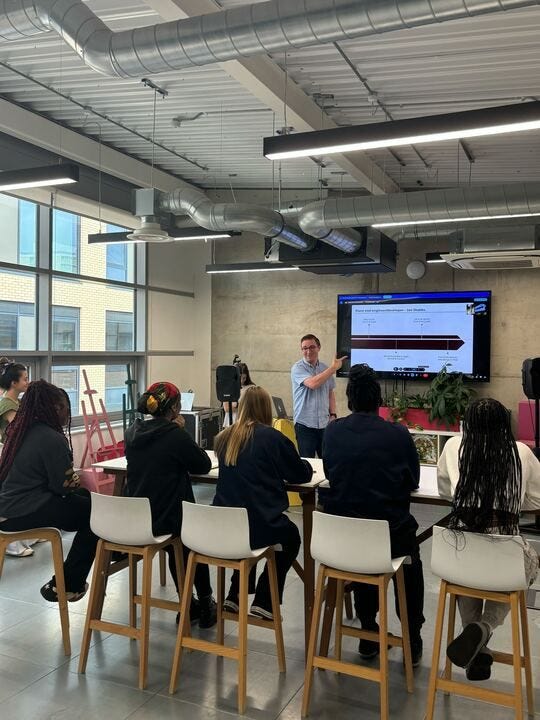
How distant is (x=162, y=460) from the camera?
3410mm

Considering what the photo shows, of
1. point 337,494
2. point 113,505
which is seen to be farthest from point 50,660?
point 337,494

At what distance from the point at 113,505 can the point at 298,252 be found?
5.18 metres

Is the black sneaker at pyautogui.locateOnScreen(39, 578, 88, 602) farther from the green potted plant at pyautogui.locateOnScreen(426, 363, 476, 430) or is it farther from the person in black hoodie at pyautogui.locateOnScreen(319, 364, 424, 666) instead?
the green potted plant at pyautogui.locateOnScreen(426, 363, 476, 430)

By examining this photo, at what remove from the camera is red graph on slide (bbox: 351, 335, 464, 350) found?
27.8 ft

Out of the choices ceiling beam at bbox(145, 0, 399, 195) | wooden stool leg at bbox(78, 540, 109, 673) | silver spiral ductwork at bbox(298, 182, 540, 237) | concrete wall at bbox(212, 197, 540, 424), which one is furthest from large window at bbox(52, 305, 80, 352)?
wooden stool leg at bbox(78, 540, 109, 673)

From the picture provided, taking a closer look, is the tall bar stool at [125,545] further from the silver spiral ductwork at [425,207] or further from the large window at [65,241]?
the large window at [65,241]

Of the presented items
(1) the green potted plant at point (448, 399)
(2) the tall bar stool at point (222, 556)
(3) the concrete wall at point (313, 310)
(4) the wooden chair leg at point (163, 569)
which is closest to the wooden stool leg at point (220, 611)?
(2) the tall bar stool at point (222, 556)

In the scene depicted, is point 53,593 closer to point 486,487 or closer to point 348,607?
point 348,607

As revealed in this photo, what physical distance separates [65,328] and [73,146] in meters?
2.09

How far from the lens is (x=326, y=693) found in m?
3.02

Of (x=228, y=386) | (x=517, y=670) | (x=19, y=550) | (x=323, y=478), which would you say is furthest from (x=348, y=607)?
(x=19, y=550)

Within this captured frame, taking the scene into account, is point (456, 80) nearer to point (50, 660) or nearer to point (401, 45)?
point (401, 45)

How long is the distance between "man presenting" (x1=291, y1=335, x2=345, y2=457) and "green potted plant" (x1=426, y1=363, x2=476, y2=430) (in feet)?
8.79

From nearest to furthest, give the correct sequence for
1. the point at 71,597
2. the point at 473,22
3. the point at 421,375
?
the point at 71,597
the point at 473,22
the point at 421,375
